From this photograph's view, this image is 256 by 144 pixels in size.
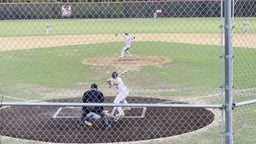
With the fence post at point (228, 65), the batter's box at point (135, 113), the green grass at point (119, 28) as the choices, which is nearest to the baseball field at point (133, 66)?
the fence post at point (228, 65)

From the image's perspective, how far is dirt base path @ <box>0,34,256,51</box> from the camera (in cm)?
2883

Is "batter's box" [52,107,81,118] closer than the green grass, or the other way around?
"batter's box" [52,107,81,118]

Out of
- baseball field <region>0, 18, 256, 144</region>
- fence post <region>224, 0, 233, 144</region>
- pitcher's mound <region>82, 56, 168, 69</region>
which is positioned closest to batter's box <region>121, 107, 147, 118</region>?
baseball field <region>0, 18, 256, 144</region>

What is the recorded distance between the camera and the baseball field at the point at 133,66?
14.1m

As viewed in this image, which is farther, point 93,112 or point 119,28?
point 119,28

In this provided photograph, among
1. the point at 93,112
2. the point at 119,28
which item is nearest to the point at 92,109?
the point at 93,112

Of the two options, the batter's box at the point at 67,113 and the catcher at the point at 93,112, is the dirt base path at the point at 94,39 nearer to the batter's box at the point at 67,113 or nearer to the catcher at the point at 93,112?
the batter's box at the point at 67,113

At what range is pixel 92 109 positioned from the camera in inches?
408

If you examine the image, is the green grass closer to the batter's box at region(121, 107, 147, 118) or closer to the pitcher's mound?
the pitcher's mound

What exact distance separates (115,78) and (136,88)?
3990 mm

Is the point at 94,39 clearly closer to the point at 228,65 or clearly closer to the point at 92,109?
the point at 92,109

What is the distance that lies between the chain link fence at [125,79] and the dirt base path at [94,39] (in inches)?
3.1

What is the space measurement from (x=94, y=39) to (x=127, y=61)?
11.2m

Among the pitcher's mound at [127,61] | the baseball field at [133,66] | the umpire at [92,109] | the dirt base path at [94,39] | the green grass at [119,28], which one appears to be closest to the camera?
the umpire at [92,109]
